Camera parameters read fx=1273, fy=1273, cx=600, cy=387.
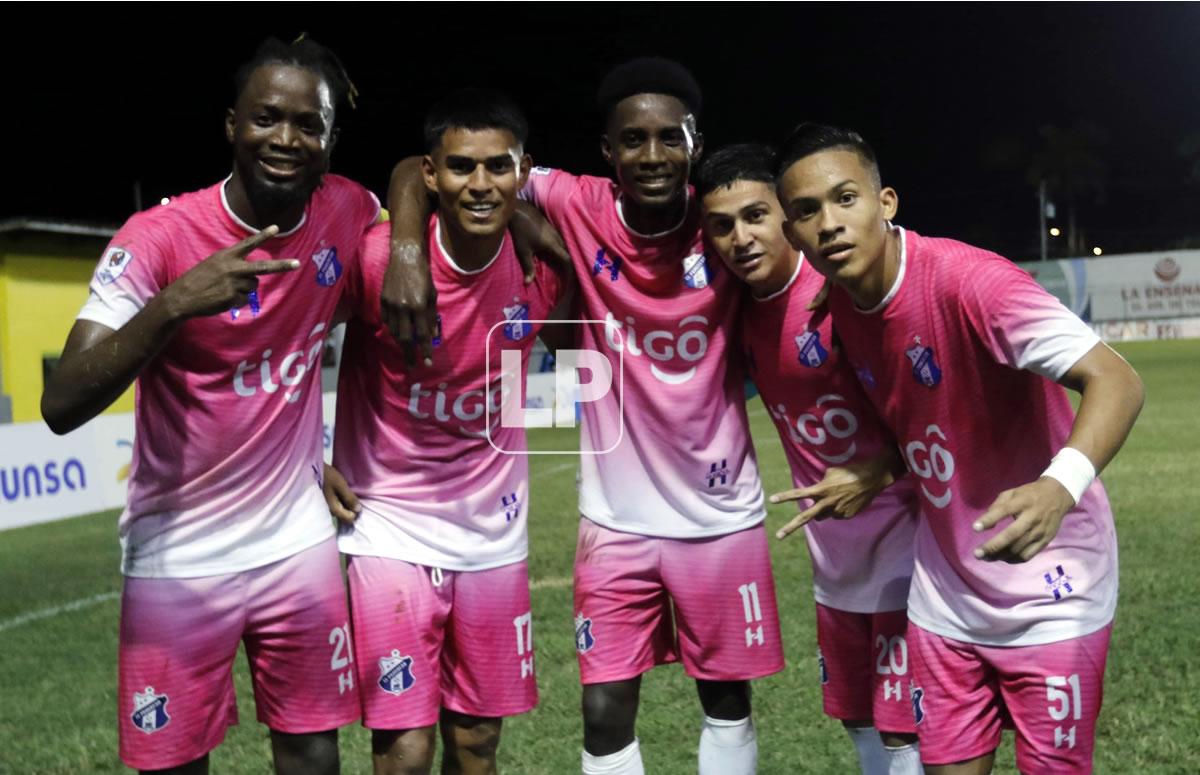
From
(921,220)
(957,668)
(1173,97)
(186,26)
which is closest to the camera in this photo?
(957,668)

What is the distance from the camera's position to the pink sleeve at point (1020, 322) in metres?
2.97

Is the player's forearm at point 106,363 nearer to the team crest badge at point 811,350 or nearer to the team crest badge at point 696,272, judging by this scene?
the team crest badge at point 696,272

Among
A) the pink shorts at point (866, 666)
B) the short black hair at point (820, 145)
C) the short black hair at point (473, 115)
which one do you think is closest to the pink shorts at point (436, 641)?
the pink shorts at point (866, 666)

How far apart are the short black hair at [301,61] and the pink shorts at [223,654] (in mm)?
1320

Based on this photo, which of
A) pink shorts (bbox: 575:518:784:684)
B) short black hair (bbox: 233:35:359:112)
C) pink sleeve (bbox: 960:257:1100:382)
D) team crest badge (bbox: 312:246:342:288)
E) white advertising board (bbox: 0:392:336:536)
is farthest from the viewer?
white advertising board (bbox: 0:392:336:536)

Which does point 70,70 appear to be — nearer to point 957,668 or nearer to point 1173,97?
point 957,668

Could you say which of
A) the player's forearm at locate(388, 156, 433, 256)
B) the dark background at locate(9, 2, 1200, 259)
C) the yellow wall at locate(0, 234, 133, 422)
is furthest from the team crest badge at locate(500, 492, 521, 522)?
the yellow wall at locate(0, 234, 133, 422)

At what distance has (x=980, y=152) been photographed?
211 ft

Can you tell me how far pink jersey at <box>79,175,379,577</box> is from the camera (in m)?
3.45

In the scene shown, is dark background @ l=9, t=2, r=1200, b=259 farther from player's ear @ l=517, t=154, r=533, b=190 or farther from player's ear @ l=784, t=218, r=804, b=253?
player's ear @ l=784, t=218, r=804, b=253

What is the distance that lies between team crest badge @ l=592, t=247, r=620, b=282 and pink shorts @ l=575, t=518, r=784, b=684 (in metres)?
0.86

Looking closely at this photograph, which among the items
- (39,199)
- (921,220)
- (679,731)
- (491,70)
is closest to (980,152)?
(921,220)

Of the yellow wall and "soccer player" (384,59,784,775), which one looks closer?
"soccer player" (384,59,784,775)

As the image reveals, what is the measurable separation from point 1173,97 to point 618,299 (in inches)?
2883
